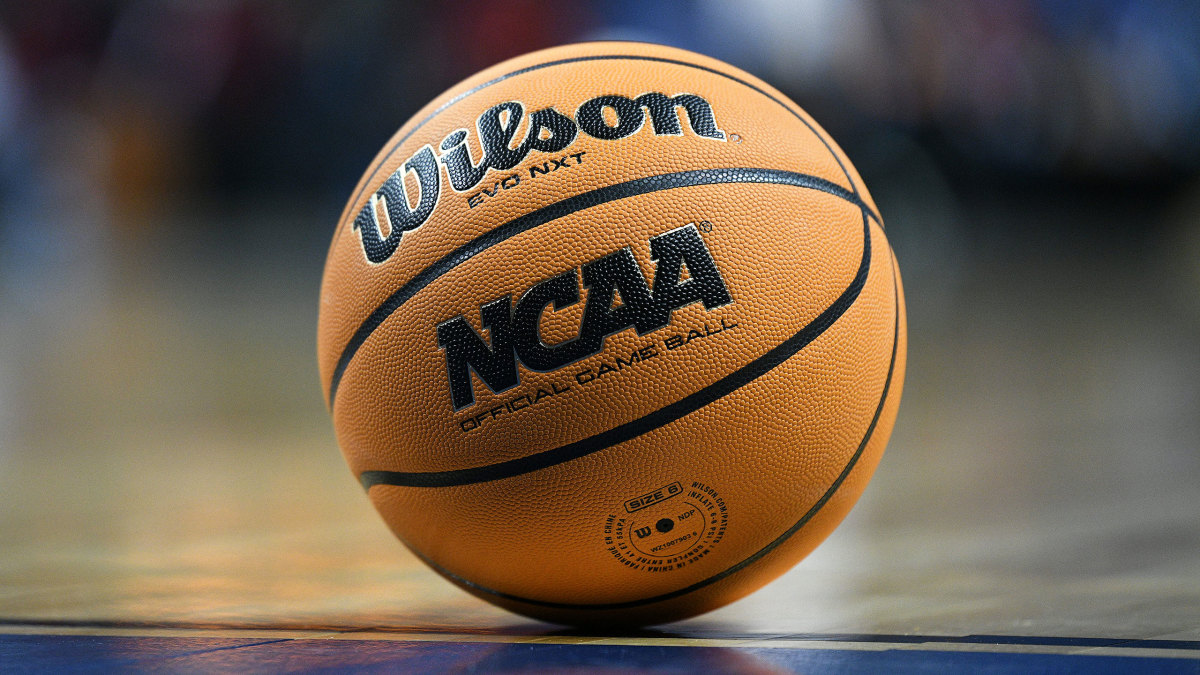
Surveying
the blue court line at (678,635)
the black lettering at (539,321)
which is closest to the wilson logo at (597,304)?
the black lettering at (539,321)

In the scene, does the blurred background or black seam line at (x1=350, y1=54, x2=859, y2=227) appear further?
the blurred background

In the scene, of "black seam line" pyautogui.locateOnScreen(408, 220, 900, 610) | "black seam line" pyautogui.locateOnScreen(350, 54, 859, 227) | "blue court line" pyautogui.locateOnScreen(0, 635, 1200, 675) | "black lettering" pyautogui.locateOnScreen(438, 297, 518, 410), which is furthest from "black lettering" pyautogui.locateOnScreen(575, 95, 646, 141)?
"blue court line" pyautogui.locateOnScreen(0, 635, 1200, 675)

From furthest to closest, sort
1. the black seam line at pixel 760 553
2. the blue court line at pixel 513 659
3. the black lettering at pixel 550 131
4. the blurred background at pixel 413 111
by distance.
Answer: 1. the blurred background at pixel 413 111
2. the black seam line at pixel 760 553
3. the black lettering at pixel 550 131
4. the blue court line at pixel 513 659

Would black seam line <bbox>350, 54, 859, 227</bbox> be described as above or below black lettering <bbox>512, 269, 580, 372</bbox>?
above

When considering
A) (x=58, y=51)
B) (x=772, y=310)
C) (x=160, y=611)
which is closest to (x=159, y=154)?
(x=58, y=51)

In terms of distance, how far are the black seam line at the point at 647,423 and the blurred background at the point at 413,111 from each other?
118 inches

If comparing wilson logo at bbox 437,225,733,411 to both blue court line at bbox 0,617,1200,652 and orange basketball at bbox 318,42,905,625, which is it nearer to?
orange basketball at bbox 318,42,905,625

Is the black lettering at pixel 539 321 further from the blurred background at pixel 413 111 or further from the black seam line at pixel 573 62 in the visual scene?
the blurred background at pixel 413 111

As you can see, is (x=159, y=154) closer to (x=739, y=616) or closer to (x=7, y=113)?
(x=7, y=113)

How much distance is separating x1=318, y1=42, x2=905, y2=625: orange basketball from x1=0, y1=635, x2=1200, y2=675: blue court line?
0.14 m

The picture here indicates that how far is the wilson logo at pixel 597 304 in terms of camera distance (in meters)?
1.53

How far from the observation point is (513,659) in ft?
5.16

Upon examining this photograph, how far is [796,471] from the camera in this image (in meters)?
1.64

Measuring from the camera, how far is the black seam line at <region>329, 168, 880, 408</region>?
1.57 metres
